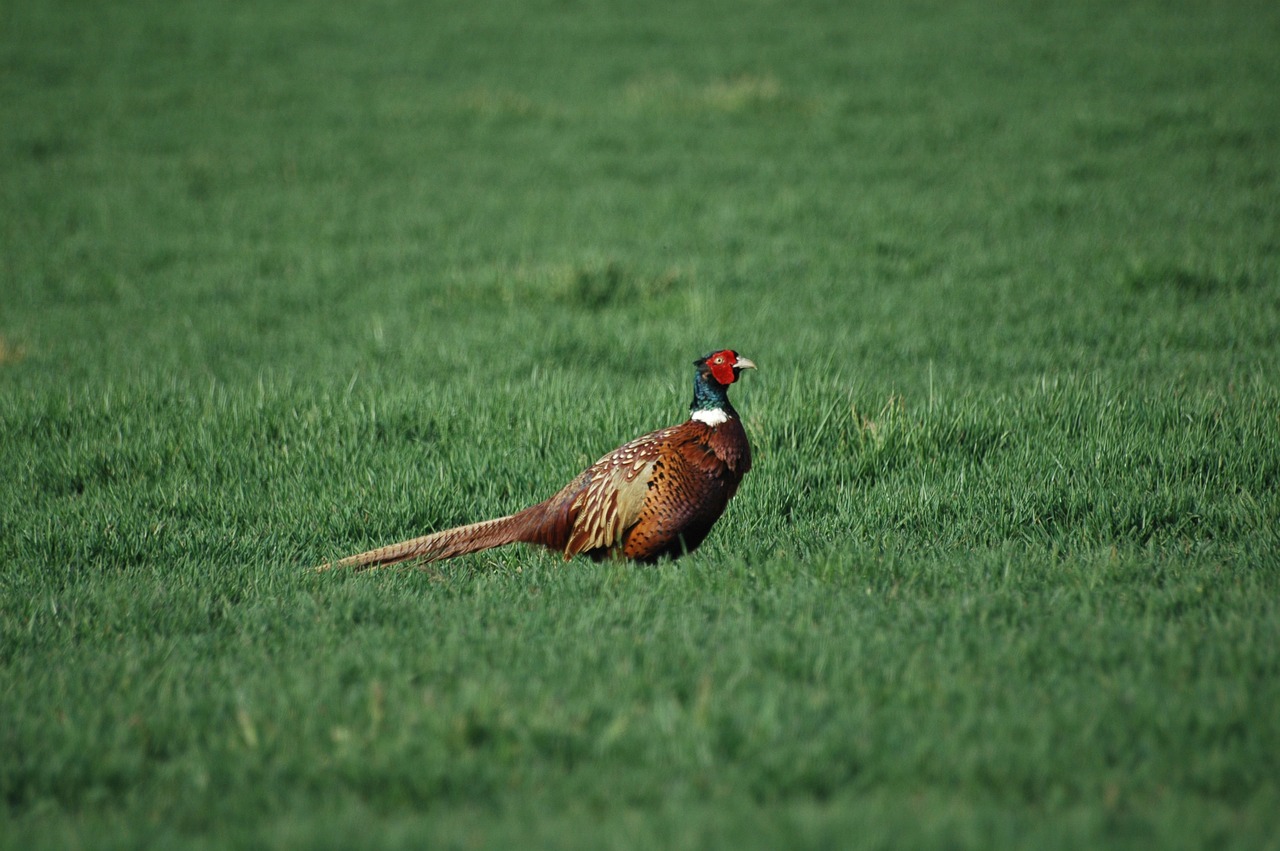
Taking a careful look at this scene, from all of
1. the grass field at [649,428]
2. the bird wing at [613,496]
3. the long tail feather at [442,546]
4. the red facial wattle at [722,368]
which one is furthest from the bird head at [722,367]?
the long tail feather at [442,546]

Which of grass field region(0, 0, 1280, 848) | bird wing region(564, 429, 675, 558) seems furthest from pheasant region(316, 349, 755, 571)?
grass field region(0, 0, 1280, 848)

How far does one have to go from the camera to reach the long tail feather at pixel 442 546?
15.2 ft

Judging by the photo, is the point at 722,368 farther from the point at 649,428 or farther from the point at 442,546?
the point at 649,428

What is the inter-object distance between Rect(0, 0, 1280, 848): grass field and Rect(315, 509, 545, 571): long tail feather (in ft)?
0.41

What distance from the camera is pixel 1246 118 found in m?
12.9

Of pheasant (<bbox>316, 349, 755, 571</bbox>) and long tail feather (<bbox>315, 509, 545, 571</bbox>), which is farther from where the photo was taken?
long tail feather (<bbox>315, 509, 545, 571</bbox>)

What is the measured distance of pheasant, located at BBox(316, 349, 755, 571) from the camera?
444 centimetres

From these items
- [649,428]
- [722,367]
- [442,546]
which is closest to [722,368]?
[722,367]

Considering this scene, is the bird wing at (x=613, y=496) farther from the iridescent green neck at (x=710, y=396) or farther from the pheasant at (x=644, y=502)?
the iridescent green neck at (x=710, y=396)

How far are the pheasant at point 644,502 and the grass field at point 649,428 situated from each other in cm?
16

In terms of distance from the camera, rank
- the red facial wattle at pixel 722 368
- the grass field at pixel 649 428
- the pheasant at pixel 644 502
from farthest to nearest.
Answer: the red facial wattle at pixel 722 368
the pheasant at pixel 644 502
the grass field at pixel 649 428

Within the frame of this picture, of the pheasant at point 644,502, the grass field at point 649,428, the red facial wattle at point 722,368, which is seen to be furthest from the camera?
the red facial wattle at point 722,368

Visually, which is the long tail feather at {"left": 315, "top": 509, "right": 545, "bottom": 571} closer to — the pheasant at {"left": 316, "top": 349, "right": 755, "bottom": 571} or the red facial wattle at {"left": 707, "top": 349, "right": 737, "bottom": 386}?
the pheasant at {"left": 316, "top": 349, "right": 755, "bottom": 571}

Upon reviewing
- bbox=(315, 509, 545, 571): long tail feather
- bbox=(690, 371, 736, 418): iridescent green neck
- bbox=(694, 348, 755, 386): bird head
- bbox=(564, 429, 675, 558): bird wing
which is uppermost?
bbox=(694, 348, 755, 386): bird head
